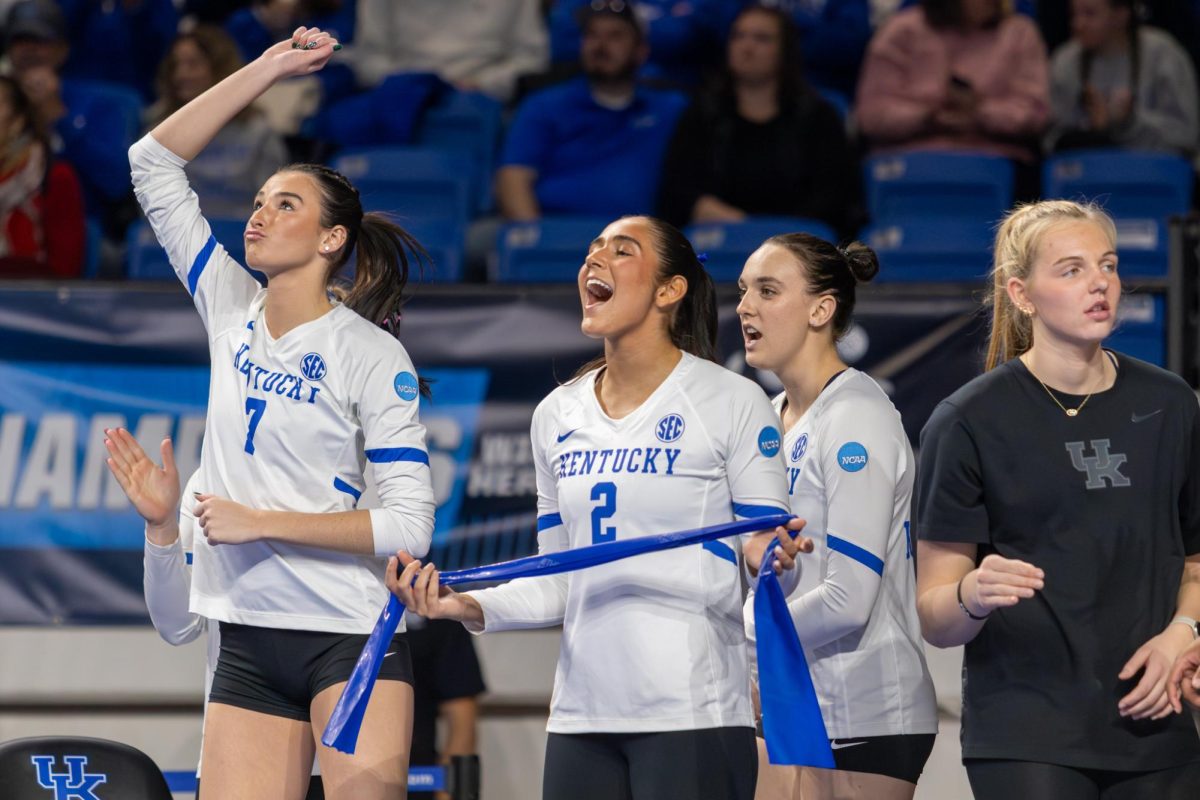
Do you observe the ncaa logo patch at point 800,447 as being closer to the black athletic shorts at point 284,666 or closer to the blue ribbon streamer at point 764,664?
the blue ribbon streamer at point 764,664

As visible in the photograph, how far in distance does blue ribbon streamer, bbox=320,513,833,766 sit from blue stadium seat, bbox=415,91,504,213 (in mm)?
5042

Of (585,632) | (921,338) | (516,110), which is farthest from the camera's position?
(516,110)

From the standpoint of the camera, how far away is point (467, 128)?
8.16m

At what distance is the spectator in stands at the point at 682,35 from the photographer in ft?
27.3

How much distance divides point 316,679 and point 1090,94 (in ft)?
17.9

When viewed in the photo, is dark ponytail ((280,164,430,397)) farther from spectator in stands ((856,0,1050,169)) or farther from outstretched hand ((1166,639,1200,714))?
spectator in stands ((856,0,1050,169))

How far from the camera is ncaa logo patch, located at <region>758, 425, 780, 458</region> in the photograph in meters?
3.27

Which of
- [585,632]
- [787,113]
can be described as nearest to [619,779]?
[585,632]

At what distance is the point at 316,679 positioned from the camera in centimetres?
337

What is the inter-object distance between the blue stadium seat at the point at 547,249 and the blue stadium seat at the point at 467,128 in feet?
4.75

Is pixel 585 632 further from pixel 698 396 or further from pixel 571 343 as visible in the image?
pixel 571 343

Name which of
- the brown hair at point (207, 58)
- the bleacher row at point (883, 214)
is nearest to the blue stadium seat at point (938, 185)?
the bleacher row at point (883, 214)

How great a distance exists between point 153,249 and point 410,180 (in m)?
1.23

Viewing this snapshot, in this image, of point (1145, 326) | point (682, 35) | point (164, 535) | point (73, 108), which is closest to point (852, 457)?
point (164, 535)
